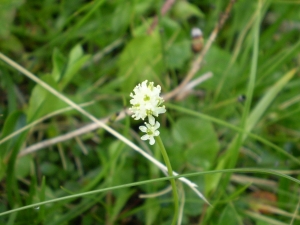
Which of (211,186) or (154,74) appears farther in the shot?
(154,74)

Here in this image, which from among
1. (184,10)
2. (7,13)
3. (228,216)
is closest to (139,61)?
(184,10)

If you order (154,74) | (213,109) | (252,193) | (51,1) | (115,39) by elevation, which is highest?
(51,1)

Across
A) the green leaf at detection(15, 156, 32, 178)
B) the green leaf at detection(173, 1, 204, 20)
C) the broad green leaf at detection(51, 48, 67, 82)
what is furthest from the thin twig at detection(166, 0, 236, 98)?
the green leaf at detection(15, 156, 32, 178)

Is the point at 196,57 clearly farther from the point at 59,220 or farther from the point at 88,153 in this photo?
the point at 59,220

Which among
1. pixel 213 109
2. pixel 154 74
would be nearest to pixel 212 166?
pixel 213 109

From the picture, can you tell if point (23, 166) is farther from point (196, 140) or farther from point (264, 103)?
point (264, 103)

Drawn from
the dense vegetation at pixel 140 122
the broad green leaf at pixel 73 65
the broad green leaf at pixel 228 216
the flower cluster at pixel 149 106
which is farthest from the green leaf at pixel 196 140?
the flower cluster at pixel 149 106

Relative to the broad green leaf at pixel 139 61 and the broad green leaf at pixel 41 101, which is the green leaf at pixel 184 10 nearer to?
the broad green leaf at pixel 139 61

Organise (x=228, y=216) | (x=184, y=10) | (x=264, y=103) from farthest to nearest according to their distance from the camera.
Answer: (x=184, y=10), (x=264, y=103), (x=228, y=216)
